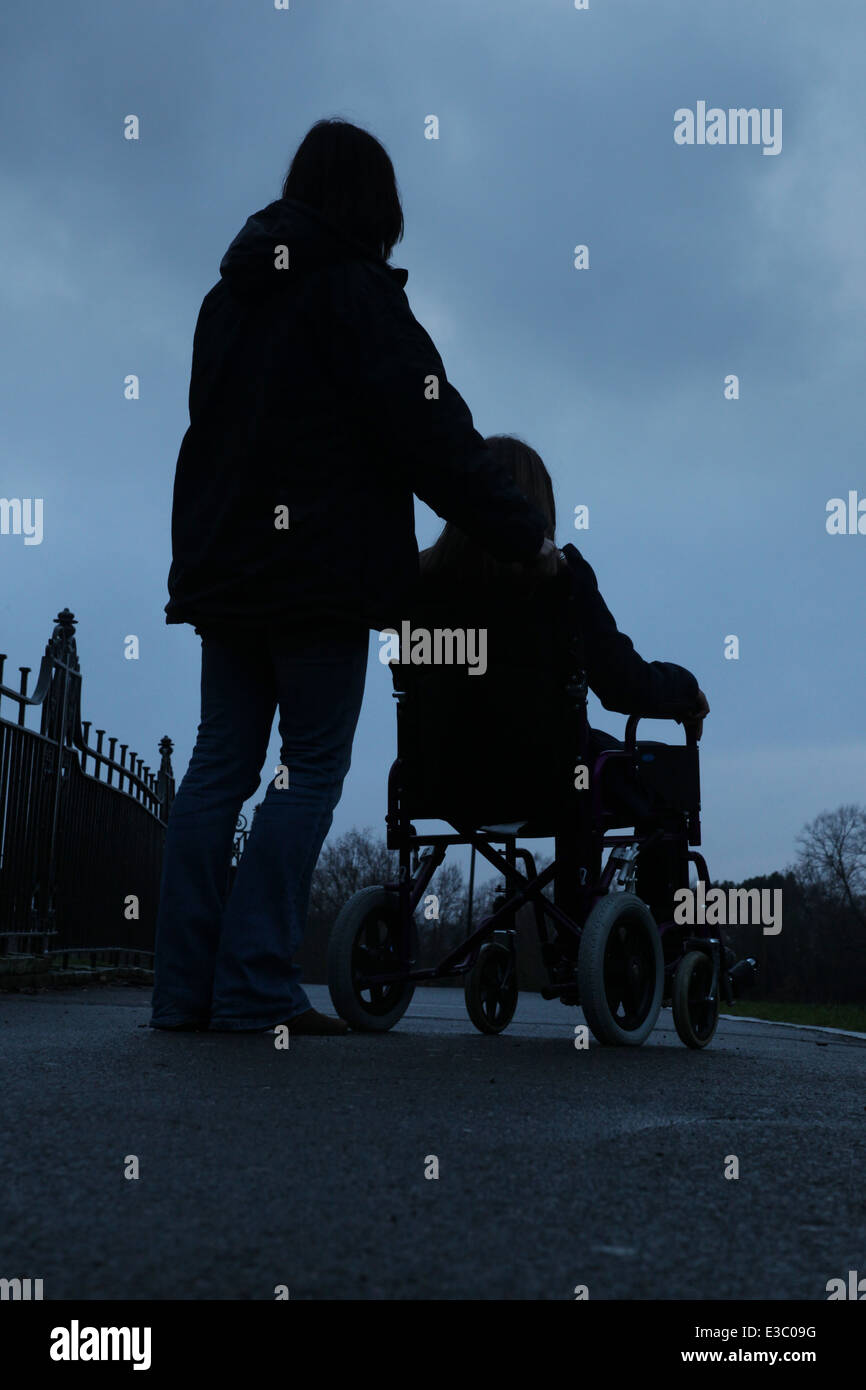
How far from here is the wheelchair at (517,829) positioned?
3865mm

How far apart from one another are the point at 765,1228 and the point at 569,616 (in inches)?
104

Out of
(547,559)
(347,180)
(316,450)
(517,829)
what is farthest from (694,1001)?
(347,180)

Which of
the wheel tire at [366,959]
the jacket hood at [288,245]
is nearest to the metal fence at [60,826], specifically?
the wheel tire at [366,959]

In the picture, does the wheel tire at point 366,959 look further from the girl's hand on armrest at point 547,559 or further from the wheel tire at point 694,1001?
the girl's hand on armrest at point 547,559

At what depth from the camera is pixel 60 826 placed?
800 centimetres

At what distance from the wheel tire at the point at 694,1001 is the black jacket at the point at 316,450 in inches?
58.4

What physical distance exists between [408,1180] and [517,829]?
2505 mm

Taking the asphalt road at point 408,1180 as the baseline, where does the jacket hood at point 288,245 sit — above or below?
above

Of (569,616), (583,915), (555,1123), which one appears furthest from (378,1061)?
(569,616)

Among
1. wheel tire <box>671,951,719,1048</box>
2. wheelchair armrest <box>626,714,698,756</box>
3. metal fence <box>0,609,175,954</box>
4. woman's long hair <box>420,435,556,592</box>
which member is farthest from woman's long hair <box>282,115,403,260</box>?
metal fence <box>0,609,175,954</box>

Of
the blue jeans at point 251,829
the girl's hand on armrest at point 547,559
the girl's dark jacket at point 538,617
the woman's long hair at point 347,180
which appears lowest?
the blue jeans at point 251,829

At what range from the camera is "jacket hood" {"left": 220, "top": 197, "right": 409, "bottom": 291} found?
3445 millimetres

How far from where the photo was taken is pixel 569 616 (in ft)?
12.9
